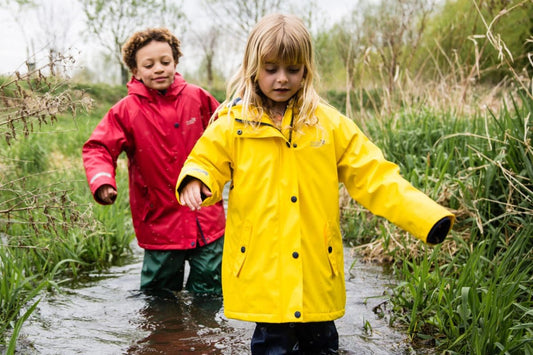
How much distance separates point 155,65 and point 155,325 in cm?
164

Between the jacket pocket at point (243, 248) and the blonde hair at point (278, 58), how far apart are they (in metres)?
0.48

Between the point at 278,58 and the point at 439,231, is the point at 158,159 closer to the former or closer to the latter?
the point at 278,58

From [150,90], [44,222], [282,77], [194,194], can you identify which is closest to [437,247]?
[282,77]

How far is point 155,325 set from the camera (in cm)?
337

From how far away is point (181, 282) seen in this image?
379cm

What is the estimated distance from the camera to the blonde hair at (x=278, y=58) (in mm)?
2369

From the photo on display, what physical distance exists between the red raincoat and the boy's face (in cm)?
6

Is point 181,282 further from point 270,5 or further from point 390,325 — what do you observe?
point 270,5

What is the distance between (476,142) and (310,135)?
7.44 feet

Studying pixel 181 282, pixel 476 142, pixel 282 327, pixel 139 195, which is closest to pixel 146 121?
pixel 139 195

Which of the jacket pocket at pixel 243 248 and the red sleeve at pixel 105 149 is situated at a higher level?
the red sleeve at pixel 105 149

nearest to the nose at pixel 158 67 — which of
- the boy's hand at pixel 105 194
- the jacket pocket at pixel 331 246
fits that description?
the boy's hand at pixel 105 194

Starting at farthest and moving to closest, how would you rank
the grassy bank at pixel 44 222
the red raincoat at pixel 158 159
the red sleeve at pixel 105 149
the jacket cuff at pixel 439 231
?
the red raincoat at pixel 158 159, the red sleeve at pixel 105 149, the grassy bank at pixel 44 222, the jacket cuff at pixel 439 231

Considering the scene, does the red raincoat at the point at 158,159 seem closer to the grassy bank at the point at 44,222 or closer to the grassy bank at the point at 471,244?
the grassy bank at the point at 44,222
